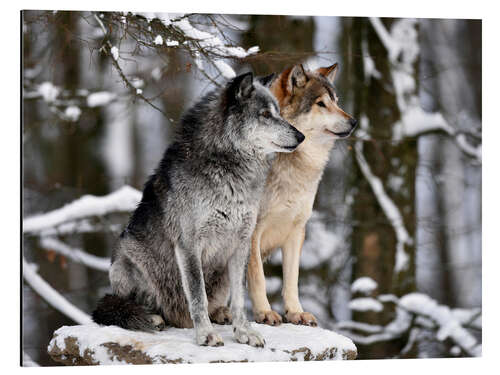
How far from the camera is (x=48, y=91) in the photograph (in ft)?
16.1

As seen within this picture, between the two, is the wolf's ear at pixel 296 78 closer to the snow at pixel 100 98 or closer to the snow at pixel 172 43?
the snow at pixel 172 43

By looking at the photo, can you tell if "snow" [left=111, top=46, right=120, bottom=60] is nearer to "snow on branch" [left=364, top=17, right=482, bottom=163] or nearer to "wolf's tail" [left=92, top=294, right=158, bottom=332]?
"wolf's tail" [left=92, top=294, right=158, bottom=332]

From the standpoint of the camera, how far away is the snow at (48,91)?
15.9ft

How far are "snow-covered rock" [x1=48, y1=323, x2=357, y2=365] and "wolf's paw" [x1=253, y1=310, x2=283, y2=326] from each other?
40mm

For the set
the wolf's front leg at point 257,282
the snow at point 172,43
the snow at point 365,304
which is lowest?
the snow at point 365,304

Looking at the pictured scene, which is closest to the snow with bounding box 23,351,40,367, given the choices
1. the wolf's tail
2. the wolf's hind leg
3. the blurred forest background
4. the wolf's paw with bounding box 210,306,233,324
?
the blurred forest background

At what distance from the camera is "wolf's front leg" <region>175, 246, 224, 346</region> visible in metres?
3.88

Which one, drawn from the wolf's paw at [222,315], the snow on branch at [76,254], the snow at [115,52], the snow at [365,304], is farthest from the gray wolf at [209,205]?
the snow at [365,304]

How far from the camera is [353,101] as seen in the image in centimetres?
589

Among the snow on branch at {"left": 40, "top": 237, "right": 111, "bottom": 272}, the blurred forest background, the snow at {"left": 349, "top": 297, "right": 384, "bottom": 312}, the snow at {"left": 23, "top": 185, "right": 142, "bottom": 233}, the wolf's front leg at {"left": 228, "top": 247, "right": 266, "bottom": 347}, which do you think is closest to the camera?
the wolf's front leg at {"left": 228, "top": 247, "right": 266, "bottom": 347}

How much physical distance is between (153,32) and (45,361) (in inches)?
87.9

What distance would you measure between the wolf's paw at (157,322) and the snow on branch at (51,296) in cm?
91

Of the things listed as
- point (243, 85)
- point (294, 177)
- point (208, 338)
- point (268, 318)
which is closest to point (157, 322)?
point (208, 338)

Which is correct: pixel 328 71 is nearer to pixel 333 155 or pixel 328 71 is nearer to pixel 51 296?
pixel 333 155
